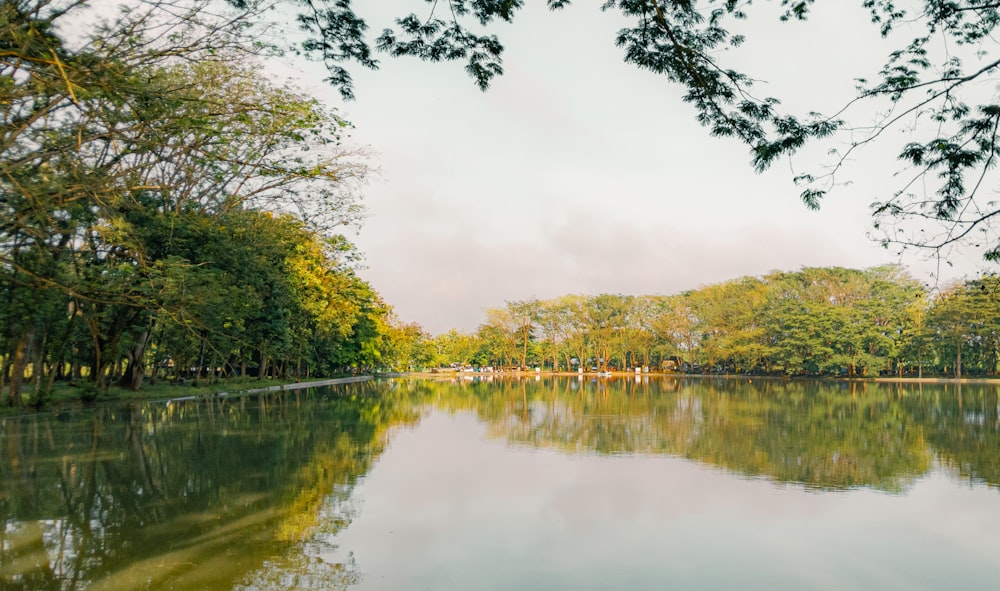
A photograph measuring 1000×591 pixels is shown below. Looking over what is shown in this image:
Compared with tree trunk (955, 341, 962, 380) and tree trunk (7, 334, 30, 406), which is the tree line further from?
tree trunk (955, 341, 962, 380)

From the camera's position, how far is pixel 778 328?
195 ft

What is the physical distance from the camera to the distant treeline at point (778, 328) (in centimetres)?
5319

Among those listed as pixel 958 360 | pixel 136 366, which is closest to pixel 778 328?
pixel 958 360

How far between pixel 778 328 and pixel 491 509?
2242 inches

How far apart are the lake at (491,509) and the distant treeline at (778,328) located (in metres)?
35.5

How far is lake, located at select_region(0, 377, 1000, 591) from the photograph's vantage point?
553cm

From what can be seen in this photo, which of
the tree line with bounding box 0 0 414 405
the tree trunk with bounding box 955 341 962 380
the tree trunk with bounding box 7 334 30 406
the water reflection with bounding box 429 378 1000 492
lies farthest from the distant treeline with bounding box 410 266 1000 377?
the tree trunk with bounding box 7 334 30 406

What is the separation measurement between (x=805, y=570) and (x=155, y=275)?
14149 mm

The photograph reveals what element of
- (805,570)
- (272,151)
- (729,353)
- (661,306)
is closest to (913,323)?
(729,353)

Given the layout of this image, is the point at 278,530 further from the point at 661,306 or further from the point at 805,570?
the point at 661,306

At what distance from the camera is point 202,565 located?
5.46 meters

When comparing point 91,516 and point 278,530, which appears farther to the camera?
point 91,516

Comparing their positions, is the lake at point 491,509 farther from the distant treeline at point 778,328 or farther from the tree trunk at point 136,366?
the distant treeline at point 778,328

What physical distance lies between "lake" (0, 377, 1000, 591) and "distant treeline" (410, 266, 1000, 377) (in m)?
35.5
